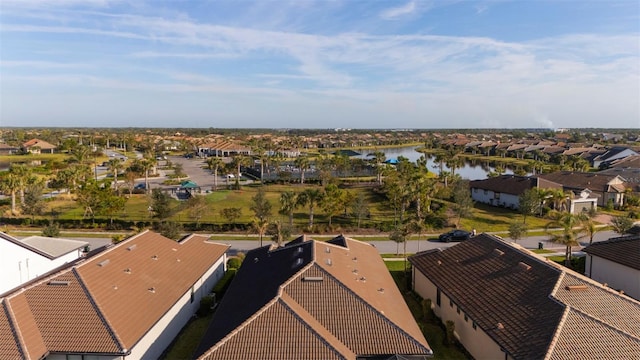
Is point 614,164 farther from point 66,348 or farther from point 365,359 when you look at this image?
point 66,348

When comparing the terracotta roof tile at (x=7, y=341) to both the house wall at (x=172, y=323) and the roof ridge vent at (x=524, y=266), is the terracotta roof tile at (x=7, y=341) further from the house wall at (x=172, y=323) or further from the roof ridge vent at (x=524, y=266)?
the roof ridge vent at (x=524, y=266)

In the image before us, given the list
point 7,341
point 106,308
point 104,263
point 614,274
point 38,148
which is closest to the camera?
point 7,341

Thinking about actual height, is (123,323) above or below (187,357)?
above

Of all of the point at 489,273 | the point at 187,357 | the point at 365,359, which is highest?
the point at 489,273

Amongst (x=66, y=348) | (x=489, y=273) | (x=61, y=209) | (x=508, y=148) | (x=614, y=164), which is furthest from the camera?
(x=508, y=148)

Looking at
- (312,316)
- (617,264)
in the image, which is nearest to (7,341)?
(312,316)

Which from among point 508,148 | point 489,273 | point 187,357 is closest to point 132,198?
point 187,357

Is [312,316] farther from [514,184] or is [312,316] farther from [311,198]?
[514,184]

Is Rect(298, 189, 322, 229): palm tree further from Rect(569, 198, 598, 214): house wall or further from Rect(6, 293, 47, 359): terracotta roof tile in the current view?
Rect(569, 198, 598, 214): house wall
